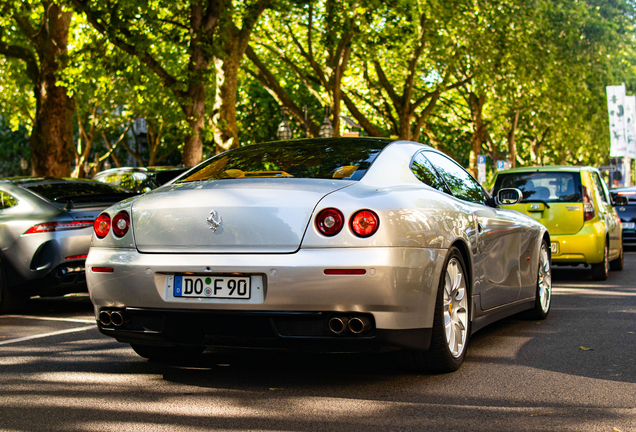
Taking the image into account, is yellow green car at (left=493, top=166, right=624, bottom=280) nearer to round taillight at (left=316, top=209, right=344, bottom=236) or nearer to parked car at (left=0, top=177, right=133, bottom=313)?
parked car at (left=0, top=177, right=133, bottom=313)

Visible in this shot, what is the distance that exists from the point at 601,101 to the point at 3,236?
3583 centimetres

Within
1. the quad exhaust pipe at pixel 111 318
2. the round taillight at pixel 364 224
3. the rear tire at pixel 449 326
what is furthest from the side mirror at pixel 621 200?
the quad exhaust pipe at pixel 111 318

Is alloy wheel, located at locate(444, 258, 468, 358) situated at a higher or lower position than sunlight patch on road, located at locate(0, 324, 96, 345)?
higher

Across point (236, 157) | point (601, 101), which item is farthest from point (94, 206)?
point (601, 101)

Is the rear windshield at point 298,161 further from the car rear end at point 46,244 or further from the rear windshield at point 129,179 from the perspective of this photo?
the rear windshield at point 129,179

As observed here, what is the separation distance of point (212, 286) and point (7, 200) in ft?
16.6

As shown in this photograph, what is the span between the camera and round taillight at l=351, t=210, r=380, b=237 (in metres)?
4.31

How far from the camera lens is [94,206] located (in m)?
8.70

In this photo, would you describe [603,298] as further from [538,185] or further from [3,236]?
[3,236]

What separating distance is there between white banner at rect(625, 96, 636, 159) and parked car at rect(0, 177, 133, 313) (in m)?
23.5

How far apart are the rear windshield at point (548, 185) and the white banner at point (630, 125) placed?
18.4 metres

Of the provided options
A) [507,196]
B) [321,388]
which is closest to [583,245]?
[507,196]

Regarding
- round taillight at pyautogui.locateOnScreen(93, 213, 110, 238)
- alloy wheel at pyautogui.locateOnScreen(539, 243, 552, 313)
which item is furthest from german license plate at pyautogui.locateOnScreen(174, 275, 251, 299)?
alloy wheel at pyautogui.locateOnScreen(539, 243, 552, 313)

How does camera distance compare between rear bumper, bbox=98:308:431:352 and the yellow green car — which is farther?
the yellow green car
